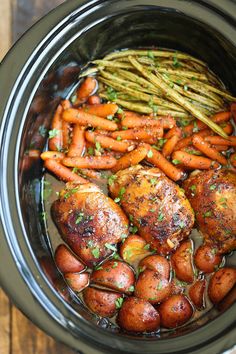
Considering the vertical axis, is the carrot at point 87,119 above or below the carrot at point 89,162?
above

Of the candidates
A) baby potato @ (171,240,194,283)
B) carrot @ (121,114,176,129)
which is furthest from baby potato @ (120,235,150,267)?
carrot @ (121,114,176,129)

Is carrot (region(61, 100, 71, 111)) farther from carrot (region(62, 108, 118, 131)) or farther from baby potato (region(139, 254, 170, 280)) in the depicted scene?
baby potato (region(139, 254, 170, 280))

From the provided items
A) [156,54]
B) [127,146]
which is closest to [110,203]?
[127,146]

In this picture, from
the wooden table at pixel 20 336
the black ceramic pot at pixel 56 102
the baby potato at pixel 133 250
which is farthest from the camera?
the wooden table at pixel 20 336

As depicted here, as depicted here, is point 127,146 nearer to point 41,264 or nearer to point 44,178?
point 44,178

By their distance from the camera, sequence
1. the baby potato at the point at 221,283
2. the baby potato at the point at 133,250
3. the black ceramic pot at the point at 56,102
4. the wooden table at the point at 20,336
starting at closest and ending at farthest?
the black ceramic pot at the point at 56,102 < the baby potato at the point at 221,283 < the baby potato at the point at 133,250 < the wooden table at the point at 20,336

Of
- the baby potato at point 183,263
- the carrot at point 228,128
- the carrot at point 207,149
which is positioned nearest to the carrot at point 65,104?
the carrot at point 207,149

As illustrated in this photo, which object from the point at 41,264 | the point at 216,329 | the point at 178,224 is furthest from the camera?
the point at 178,224

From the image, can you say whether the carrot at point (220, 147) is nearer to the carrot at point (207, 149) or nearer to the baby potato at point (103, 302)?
the carrot at point (207, 149)
